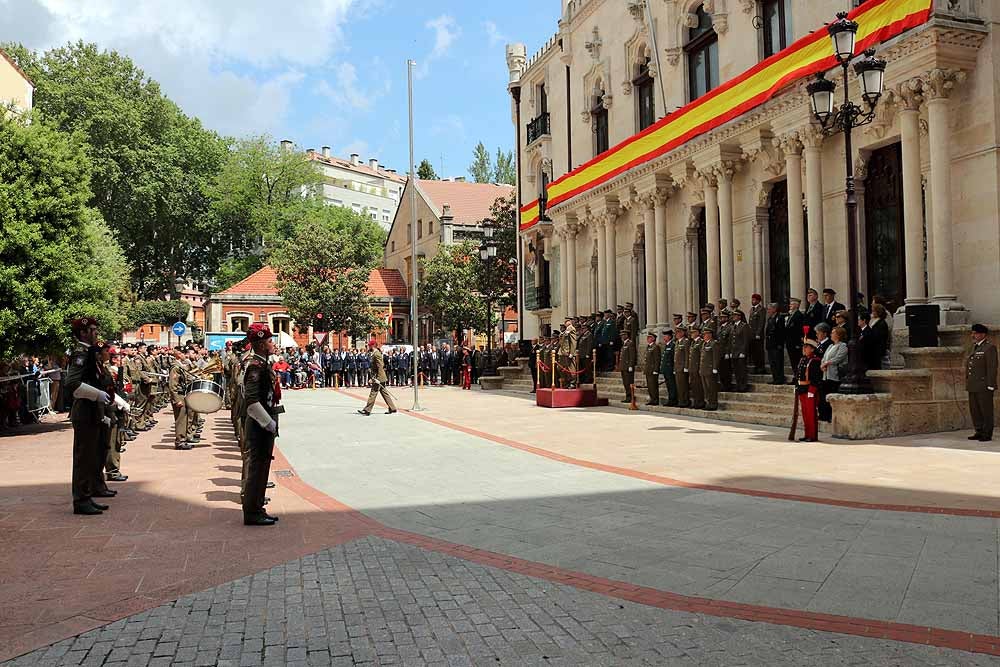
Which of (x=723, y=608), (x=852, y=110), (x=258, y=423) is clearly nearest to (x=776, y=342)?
(x=852, y=110)

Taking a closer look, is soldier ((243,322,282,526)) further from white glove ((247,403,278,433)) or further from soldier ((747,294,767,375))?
soldier ((747,294,767,375))

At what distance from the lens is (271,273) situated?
60.8 meters

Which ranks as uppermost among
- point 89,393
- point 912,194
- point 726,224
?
point 726,224

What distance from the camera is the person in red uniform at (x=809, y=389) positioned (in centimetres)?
1213

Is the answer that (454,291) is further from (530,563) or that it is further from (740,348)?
(530,563)

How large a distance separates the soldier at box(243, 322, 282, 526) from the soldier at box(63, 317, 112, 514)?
1.90m

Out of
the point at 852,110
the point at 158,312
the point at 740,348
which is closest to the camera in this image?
the point at 852,110

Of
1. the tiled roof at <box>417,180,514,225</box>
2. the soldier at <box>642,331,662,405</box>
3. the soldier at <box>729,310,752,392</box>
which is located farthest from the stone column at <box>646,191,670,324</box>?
the tiled roof at <box>417,180,514,225</box>

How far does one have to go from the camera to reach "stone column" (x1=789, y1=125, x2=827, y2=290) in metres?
17.3

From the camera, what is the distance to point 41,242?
1530 cm

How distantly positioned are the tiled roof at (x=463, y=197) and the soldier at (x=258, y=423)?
59.0m

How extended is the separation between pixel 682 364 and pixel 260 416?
1187 cm

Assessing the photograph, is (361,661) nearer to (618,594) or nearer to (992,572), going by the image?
(618,594)

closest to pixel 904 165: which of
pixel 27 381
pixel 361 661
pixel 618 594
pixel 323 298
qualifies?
pixel 618 594
